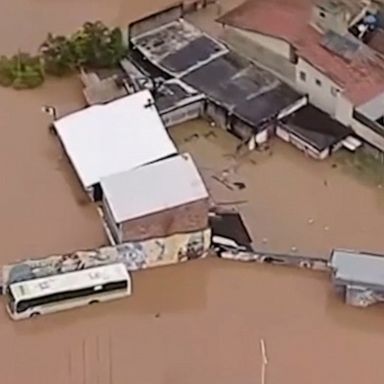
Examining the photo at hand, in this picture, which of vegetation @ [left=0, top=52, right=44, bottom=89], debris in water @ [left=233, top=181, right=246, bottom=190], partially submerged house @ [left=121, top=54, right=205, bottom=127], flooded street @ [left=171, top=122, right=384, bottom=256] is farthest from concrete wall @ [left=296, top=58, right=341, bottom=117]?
vegetation @ [left=0, top=52, right=44, bottom=89]

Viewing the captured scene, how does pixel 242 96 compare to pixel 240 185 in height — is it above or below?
above

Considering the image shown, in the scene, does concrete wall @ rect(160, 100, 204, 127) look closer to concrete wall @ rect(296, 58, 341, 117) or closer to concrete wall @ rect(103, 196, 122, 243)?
concrete wall @ rect(296, 58, 341, 117)

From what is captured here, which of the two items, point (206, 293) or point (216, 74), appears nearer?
point (206, 293)

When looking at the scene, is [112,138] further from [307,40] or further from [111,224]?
[307,40]

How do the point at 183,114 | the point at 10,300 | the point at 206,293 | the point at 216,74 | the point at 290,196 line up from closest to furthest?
the point at 10,300, the point at 206,293, the point at 290,196, the point at 183,114, the point at 216,74

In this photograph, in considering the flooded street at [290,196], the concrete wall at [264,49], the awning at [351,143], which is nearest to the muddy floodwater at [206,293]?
the flooded street at [290,196]

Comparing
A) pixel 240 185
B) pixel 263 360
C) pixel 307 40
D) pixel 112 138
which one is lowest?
pixel 263 360

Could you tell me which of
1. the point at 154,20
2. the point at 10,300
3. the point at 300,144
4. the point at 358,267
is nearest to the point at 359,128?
the point at 300,144

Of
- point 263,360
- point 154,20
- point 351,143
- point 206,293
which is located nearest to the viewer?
point 263,360
